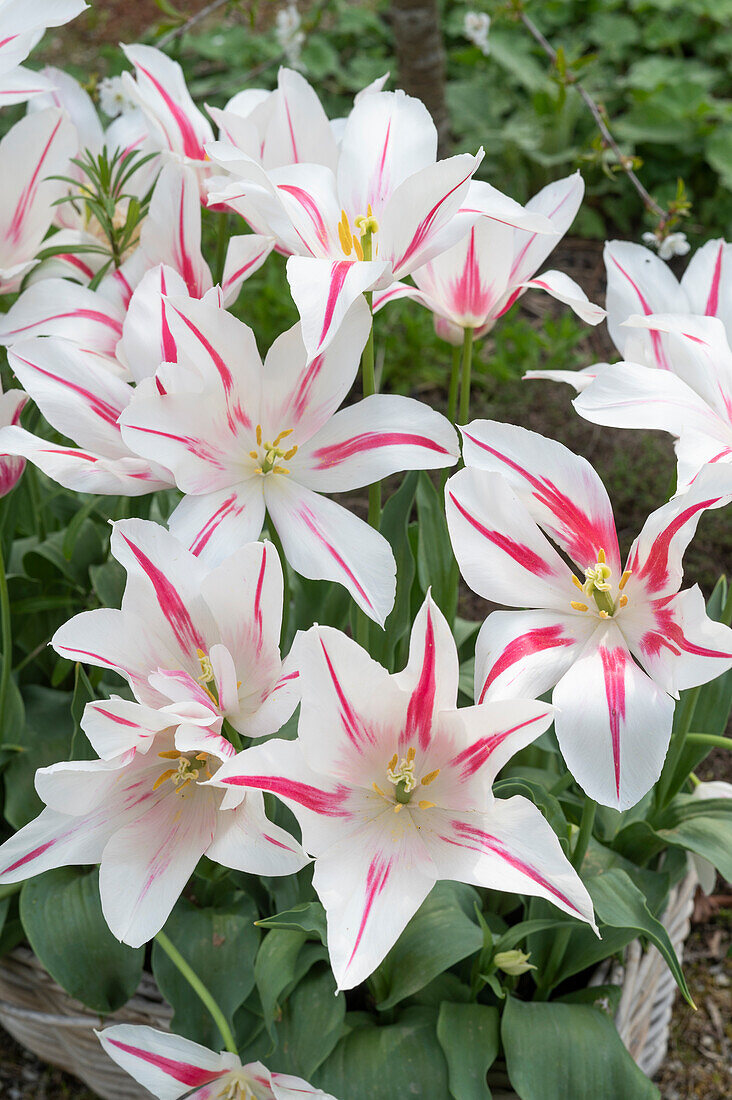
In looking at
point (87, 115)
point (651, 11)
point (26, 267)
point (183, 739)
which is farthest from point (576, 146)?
point (183, 739)

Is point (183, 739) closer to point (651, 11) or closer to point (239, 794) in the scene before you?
point (239, 794)

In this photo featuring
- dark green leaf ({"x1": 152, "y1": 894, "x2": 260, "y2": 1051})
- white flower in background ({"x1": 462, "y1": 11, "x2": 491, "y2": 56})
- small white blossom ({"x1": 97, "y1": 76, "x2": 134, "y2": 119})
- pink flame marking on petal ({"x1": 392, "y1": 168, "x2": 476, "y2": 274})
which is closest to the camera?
pink flame marking on petal ({"x1": 392, "y1": 168, "x2": 476, "y2": 274})

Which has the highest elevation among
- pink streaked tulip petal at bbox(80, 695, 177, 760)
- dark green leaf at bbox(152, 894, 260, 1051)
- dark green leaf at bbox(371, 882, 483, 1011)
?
pink streaked tulip petal at bbox(80, 695, 177, 760)

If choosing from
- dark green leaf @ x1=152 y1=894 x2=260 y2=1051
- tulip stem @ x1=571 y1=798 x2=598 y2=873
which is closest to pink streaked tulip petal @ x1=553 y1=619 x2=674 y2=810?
tulip stem @ x1=571 y1=798 x2=598 y2=873

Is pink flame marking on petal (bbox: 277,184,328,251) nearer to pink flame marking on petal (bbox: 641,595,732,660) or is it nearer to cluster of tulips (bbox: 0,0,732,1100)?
cluster of tulips (bbox: 0,0,732,1100)

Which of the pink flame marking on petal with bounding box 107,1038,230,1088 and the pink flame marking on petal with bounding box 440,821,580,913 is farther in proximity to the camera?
the pink flame marking on petal with bounding box 107,1038,230,1088

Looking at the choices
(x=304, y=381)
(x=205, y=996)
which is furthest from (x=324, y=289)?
(x=205, y=996)
